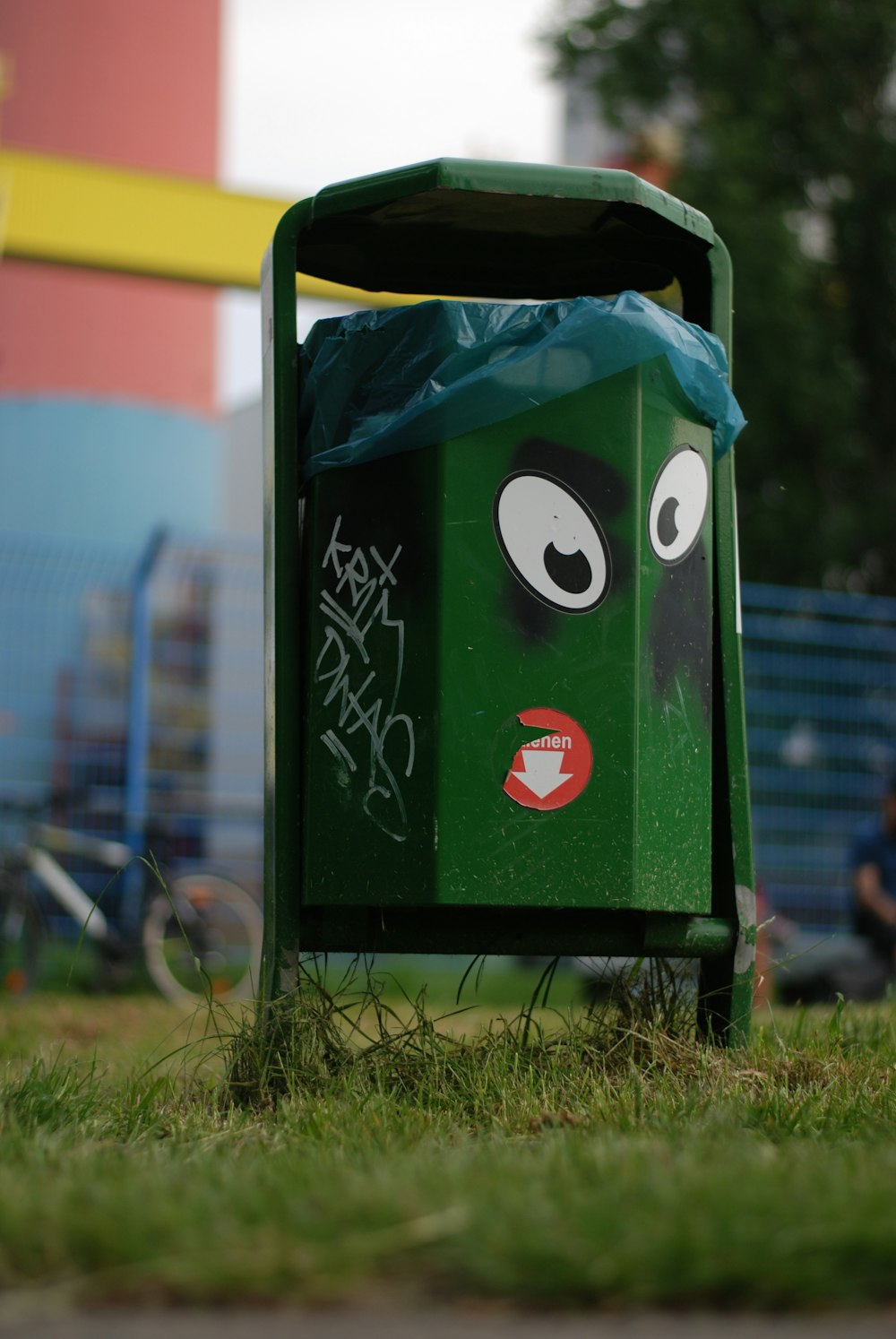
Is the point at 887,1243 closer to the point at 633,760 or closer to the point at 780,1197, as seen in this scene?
the point at 780,1197

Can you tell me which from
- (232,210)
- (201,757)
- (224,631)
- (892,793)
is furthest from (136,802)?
(892,793)

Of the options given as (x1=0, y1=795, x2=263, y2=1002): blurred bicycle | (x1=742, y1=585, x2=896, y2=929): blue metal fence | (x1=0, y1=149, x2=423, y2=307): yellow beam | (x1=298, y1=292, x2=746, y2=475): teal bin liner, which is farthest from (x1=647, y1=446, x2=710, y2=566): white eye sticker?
(x1=742, y1=585, x2=896, y2=929): blue metal fence

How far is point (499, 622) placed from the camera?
10.7 feet

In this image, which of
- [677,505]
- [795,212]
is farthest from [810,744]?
[795,212]

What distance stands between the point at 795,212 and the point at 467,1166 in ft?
57.7

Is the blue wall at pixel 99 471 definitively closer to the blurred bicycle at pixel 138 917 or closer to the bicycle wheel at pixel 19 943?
the blurred bicycle at pixel 138 917

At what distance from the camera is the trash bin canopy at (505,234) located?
11.3 ft

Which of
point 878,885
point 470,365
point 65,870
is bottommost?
point 878,885

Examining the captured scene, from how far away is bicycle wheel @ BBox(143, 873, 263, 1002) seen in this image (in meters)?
8.46

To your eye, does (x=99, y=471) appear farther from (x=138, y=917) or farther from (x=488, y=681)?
(x=488, y=681)

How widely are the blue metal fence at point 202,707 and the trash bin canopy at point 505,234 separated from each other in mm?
5349

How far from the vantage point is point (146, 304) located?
15.5m

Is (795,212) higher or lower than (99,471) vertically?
higher

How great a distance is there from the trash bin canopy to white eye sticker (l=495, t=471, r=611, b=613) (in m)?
0.65
